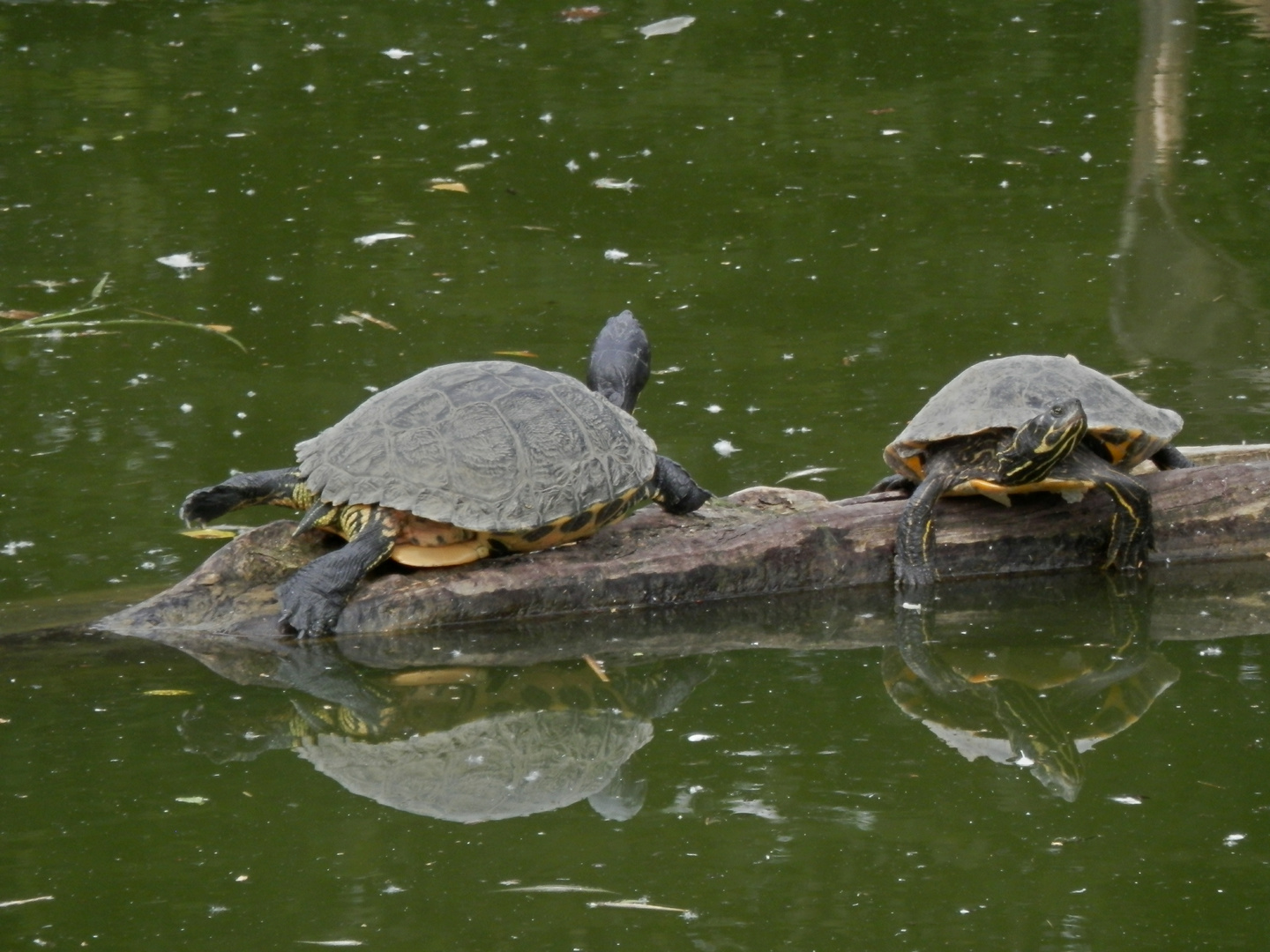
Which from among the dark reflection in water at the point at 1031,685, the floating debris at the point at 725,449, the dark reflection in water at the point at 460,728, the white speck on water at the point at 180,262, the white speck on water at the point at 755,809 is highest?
the white speck on water at the point at 755,809

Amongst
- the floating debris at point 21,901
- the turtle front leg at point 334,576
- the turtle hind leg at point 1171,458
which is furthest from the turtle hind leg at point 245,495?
the turtle hind leg at point 1171,458

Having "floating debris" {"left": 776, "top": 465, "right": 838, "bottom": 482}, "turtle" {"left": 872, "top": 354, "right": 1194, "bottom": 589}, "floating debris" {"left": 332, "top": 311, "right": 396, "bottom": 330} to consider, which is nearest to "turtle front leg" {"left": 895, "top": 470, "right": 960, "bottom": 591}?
"turtle" {"left": 872, "top": 354, "right": 1194, "bottom": 589}

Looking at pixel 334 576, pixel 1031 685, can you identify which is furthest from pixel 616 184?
pixel 1031 685

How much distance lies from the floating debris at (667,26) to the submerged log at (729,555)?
8.47 m

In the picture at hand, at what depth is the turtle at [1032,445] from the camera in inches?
187

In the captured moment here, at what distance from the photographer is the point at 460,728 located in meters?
4.21

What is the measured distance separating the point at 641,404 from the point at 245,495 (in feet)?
6.92

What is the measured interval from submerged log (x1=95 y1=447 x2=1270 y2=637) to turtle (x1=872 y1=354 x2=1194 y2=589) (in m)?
0.09

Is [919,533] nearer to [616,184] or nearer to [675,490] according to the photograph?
[675,490]

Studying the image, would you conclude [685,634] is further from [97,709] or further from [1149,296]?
[1149,296]

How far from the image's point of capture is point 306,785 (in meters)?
3.87

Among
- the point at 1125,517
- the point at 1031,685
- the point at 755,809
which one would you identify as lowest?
the point at 1031,685

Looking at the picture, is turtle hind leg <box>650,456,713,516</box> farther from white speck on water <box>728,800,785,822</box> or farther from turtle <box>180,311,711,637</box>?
white speck on water <box>728,800,785,822</box>

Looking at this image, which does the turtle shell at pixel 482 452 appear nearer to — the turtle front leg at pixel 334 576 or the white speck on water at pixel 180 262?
the turtle front leg at pixel 334 576
